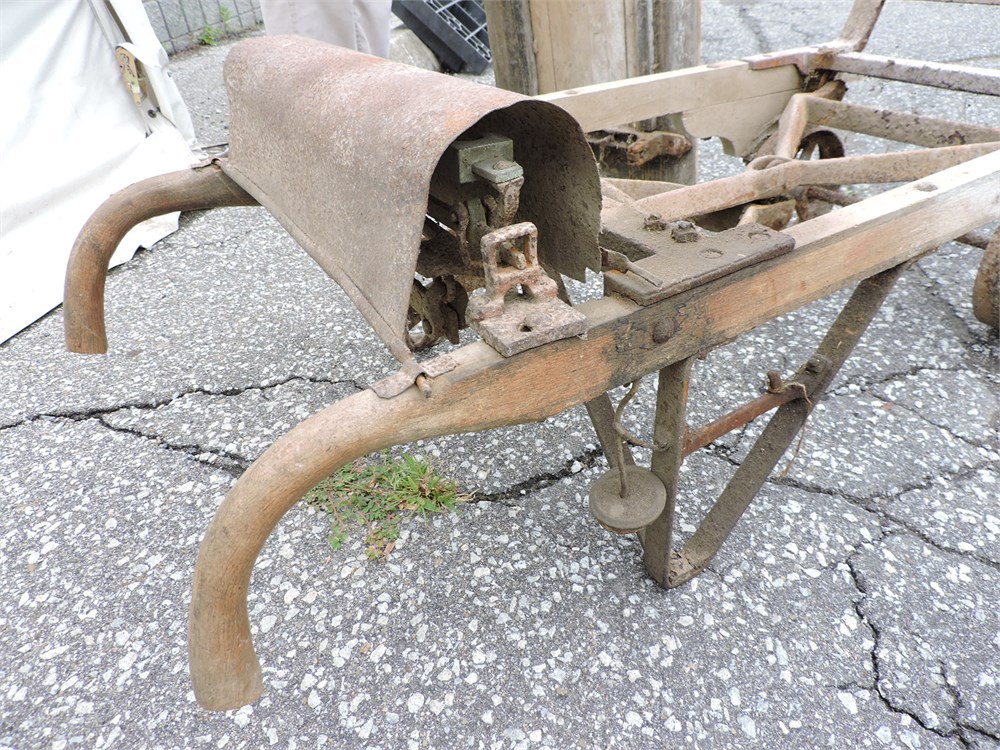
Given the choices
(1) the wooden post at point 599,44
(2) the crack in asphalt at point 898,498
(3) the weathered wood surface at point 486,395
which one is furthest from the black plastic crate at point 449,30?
(3) the weathered wood surface at point 486,395

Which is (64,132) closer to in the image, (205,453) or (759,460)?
(205,453)

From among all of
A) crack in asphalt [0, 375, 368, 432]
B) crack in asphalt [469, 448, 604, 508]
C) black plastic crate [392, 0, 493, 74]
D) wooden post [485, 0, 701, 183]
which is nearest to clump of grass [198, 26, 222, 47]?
black plastic crate [392, 0, 493, 74]

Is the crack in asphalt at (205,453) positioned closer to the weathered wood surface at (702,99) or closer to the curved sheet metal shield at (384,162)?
the curved sheet metal shield at (384,162)

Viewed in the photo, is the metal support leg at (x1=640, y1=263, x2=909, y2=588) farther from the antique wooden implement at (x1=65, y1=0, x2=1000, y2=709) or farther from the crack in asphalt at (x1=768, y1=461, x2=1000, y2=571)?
the crack in asphalt at (x1=768, y1=461, x2=1000, y2=571)

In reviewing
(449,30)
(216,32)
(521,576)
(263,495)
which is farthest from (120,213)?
(216,32)

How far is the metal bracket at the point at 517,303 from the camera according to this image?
37.6 inches

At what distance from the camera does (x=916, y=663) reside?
1.43 metres

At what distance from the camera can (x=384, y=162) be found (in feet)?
3.45

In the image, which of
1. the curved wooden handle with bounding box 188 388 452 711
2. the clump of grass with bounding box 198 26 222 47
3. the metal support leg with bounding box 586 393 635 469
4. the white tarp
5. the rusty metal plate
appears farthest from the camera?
the clump of grass with bounding box 198 26 222 47

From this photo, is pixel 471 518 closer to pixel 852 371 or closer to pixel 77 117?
pixel 852 371

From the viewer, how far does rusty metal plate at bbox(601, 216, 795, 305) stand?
107 cm

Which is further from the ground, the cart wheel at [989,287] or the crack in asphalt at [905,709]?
the cart wheel at [989,287]

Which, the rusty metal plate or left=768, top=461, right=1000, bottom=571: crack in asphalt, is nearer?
the rusty metal plate

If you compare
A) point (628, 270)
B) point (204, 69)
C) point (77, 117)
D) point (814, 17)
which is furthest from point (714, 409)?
point (814, 17)
